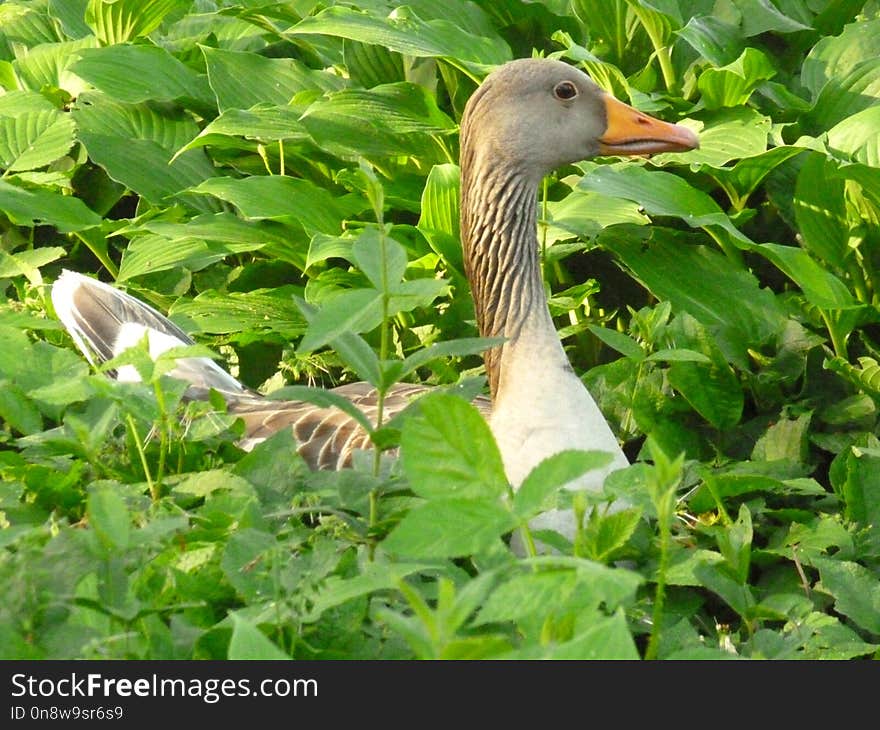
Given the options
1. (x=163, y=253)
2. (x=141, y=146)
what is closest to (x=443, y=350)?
(x=163, y=253)

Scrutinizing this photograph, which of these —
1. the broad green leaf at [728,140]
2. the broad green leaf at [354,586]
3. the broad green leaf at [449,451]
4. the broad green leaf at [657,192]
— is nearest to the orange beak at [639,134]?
the broad green leaf at [657,192]

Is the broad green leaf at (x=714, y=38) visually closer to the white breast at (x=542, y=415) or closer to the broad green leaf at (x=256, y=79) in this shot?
the broad green leaf at (x=256, y=79)

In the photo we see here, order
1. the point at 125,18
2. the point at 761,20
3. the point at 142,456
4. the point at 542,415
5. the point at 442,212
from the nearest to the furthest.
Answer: the point at 142,456 < the point at 542,415 < the point at 442,212 < the point at 761,20 < the point at 125,18

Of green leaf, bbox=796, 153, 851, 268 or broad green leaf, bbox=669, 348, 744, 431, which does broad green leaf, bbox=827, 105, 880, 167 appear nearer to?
green leaf, bbox=796, 153, 851, 268

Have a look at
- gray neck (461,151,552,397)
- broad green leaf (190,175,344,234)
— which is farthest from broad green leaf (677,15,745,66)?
broad green leaf (190,175,344,234)

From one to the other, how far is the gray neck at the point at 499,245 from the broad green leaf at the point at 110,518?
186 cm

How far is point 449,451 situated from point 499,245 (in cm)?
184

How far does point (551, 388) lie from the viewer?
158 inches

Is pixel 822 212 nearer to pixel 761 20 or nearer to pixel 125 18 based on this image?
pixel 761 20

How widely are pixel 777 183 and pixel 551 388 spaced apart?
1614mm

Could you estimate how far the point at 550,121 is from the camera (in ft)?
14.4

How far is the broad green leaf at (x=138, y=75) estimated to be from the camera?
5.91m
